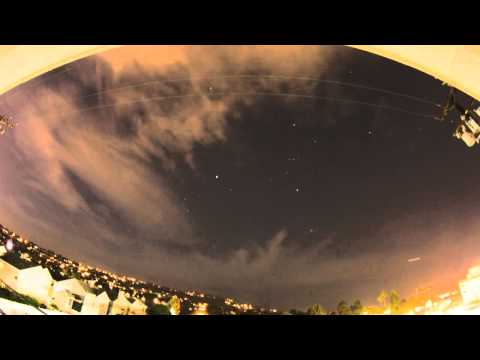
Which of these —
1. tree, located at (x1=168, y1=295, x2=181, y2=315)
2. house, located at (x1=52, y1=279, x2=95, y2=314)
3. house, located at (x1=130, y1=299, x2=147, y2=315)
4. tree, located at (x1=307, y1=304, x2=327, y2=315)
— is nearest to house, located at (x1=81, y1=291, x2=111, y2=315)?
house, located at (x1=52, y1=279, x2=95, y2=314)

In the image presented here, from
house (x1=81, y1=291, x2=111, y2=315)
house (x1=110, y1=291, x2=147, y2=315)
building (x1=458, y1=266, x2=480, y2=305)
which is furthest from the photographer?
house (x1=110, y1=291, x2=147, y2=315)

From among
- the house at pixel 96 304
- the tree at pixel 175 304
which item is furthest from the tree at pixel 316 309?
the house at pixel 96 304

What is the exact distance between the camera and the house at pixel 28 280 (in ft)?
21.8

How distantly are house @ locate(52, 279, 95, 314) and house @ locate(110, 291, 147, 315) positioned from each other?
0.79 meters

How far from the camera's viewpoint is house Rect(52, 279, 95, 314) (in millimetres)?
7684

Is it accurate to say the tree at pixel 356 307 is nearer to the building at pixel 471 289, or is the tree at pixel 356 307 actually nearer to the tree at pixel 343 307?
the tree at pixel 343 307

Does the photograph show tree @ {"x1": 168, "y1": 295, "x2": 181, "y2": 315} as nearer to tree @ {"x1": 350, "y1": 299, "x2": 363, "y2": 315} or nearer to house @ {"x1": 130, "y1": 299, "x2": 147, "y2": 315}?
house @ {"x1": 130, "y1": 299, "x2": 147, "y2": 315}

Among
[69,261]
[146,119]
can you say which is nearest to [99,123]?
[146,119]

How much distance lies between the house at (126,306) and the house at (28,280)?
196 centimetres

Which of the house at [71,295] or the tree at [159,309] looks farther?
the tree at [159,309]
